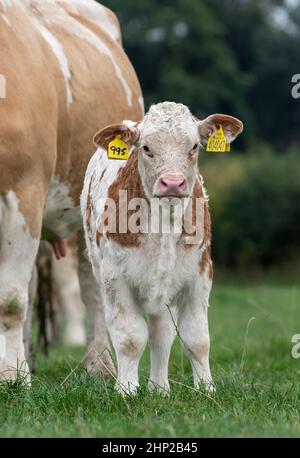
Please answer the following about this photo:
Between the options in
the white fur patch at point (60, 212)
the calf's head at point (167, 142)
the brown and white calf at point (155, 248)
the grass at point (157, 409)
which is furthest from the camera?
the white fur patch at point (60, 212)

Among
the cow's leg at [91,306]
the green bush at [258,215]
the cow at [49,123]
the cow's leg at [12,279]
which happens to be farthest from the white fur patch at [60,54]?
the green bush at [258,215]

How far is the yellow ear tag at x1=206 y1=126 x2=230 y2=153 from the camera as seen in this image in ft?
20.0

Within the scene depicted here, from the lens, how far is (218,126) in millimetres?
6113

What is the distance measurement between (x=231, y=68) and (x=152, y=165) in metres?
50.3

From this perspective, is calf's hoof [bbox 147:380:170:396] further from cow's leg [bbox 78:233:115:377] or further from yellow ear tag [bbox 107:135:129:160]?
cow's leg [bbox 78:233:115:377]

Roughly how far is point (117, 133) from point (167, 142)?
1.14ft

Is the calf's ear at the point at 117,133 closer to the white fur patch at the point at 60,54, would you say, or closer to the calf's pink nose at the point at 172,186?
the calf's pink nose at the point at 172,186

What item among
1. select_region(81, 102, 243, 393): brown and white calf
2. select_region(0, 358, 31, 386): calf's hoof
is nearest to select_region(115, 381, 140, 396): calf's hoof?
select_region(81, 102, 243, 393): brown and white calf

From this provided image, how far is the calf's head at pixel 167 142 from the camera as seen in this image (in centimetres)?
557

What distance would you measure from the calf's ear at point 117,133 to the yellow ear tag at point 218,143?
425 millimetres

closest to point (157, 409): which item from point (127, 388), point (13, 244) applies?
point (127, 388)

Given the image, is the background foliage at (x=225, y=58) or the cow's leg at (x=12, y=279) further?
the background foliage at (x=225, y=58)

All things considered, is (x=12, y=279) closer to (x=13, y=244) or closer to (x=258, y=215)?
(x=13, y=244)

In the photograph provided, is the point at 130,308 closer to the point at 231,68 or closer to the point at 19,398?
the point at 19,398
